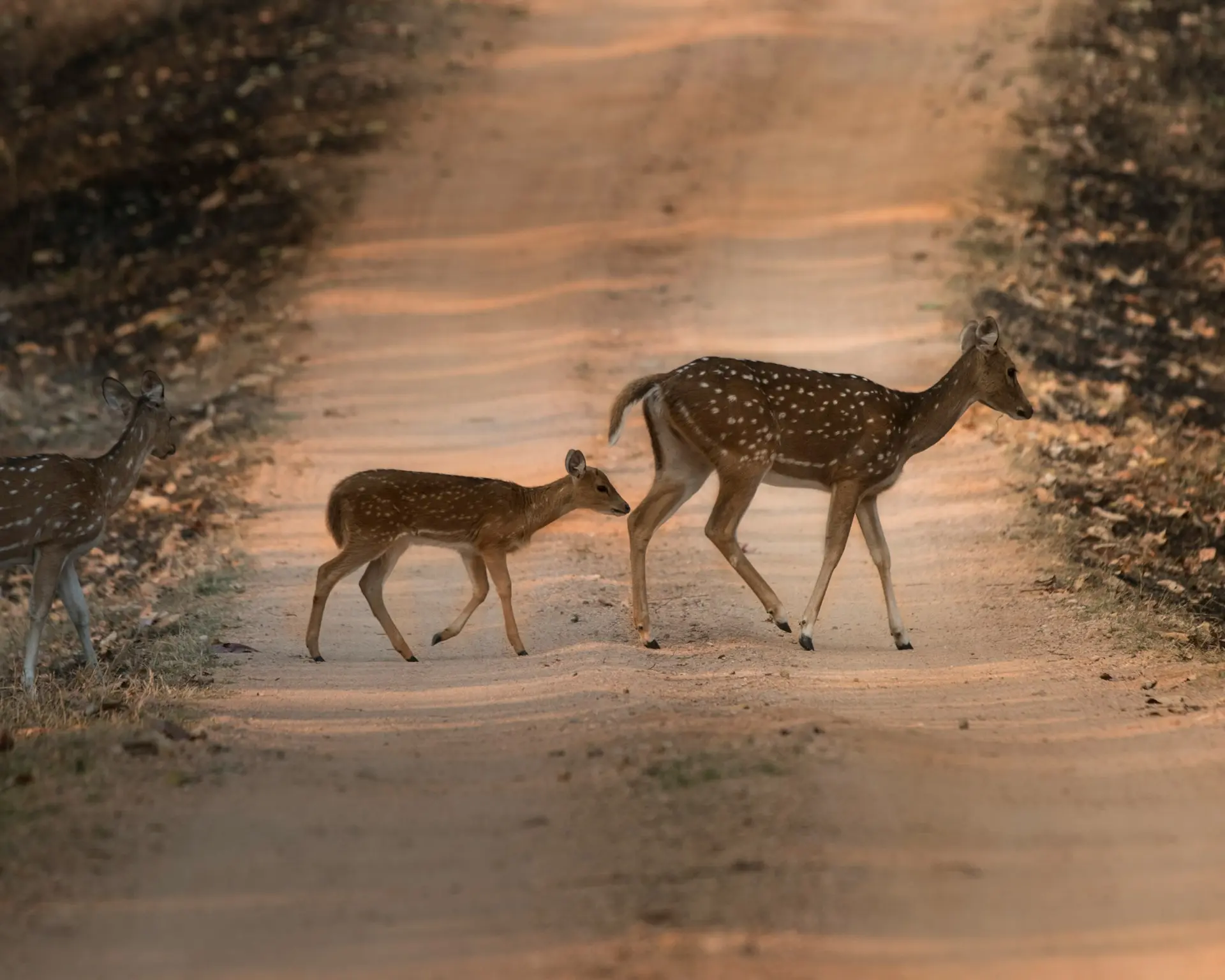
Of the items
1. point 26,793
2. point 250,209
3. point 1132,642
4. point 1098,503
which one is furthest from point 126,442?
point 250,209

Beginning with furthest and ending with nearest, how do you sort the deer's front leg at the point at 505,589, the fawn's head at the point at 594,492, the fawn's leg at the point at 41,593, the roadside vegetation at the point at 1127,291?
the roadside vegetation at the point at 1127,291 → the fawn's head at the point at 594,492 → the deer's front leg at the point at 505,589 → the fawn's leg at the point at 41,593

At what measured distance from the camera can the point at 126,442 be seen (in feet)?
37.6

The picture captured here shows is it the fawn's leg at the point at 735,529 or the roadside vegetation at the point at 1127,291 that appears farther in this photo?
the roadside vegetation at the point at 1127,291

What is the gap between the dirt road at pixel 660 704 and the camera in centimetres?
653

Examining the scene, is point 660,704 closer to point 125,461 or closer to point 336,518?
point 336,518

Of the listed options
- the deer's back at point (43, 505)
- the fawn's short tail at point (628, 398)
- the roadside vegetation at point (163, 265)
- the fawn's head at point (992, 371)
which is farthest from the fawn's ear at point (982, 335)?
the deer's back at point (43, 505)

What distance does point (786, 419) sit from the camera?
1150 centimetres

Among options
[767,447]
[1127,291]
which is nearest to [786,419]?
[767,447]

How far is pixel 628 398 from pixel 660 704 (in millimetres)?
2769

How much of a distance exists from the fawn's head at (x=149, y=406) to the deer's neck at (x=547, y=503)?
2.30m

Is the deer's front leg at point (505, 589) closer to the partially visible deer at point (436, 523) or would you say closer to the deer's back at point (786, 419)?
the partially visible deer at point (436, 523)

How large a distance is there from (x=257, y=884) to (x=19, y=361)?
41.8 ft

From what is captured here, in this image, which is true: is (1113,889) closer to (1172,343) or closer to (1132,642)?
(1132,642)

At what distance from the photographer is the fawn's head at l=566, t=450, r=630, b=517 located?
469 inches
